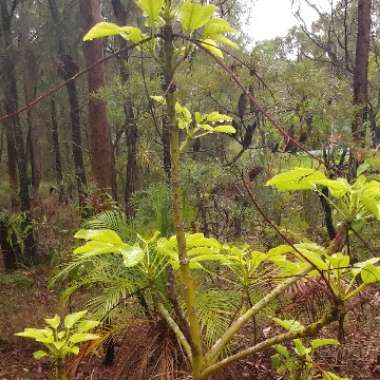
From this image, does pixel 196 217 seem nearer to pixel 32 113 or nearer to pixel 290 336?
pixel 290 336

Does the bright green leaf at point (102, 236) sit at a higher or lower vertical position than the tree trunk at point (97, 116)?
lower

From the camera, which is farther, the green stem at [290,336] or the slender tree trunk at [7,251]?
the slender tree trunk at [7,251]

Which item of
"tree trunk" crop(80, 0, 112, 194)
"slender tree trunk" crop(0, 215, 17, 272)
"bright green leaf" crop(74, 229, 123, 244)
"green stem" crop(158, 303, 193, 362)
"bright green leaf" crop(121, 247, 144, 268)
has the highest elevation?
"tree trunk" crop(80, 0, 112, 194)

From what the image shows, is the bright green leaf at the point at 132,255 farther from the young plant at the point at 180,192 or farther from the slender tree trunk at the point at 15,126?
the slender tree trunk at the point at 15,126

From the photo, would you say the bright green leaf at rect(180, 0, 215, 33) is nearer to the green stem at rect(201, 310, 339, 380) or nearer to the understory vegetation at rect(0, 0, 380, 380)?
the understory vegetation at rect(0, 0, 380, 380)

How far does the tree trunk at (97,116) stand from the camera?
28.6ft

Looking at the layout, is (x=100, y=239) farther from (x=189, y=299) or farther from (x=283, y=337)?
(x=283, y=337)

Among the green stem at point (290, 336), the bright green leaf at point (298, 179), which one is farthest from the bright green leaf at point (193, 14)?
the green stem at point (290, 336)

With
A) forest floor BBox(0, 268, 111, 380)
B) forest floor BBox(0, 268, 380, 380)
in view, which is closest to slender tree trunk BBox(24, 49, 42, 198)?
forest floor BBox(0, 268, 111, 380)

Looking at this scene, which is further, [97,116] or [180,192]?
[97,116]

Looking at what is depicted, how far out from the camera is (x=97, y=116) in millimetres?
8953

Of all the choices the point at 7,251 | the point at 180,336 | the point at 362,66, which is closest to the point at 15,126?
the point at 7,251

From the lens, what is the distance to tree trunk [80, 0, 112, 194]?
28.6ft

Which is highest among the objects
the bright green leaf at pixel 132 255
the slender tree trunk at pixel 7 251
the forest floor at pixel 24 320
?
the bright green leaf at pixel 132 255
